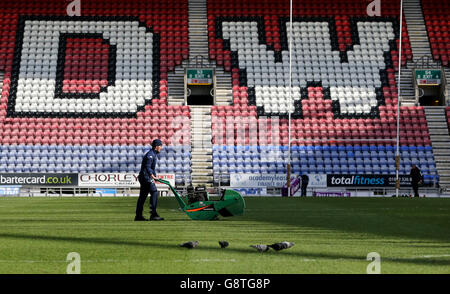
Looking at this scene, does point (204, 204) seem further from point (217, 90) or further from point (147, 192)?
point (217, 90)

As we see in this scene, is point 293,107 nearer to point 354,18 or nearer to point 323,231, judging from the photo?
point 354,18

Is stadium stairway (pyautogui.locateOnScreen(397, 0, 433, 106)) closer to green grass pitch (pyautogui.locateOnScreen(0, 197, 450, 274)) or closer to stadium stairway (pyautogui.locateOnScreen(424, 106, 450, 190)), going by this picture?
stadium stairway (pyautogui.locateOnScreen(424, 106, 450, 190))

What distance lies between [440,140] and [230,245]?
30996 millimetres

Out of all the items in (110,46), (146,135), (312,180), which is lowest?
(312,180)

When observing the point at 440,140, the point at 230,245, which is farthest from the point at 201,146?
the point at 230,245

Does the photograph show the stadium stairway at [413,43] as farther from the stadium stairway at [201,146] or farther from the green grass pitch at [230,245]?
the green grass pitch at [230,245]

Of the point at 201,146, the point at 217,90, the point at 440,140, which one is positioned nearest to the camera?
the point at 201,146

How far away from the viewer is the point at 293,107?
38531 mm

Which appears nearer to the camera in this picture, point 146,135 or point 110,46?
point 146,135

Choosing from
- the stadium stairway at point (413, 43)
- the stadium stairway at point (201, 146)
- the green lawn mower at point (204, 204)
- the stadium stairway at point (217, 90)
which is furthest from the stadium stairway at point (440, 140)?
the green lawn mower at point (204, 204)

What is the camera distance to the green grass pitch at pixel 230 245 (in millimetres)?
7203

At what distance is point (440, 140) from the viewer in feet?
123

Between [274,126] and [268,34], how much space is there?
798cm
